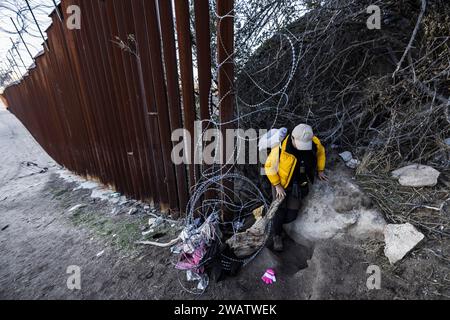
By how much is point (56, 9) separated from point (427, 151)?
243 inches

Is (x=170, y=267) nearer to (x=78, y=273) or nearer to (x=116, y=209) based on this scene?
(x=78, y=273)

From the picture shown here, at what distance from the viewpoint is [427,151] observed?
8.14 ft

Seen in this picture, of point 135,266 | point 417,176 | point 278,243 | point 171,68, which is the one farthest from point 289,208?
point 171,68

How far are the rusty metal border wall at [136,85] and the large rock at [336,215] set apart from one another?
140cm

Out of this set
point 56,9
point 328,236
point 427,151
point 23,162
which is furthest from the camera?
point 23,162

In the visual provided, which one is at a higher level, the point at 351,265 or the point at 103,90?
the point at 103,90

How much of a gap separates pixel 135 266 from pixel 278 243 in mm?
1652

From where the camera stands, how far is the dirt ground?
72.9 inches

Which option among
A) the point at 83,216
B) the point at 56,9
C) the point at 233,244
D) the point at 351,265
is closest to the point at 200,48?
the point at 233,244

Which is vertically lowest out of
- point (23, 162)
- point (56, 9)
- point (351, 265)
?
point (23, 162)

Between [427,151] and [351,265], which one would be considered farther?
[427,151]

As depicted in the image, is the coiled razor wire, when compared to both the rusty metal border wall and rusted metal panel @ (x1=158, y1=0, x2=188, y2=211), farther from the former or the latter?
rusted metal panel @ (x1=158, y1=0, x2=188, y2=211)

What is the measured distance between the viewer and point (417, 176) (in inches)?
90.2

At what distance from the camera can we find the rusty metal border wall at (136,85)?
8.03 feet
